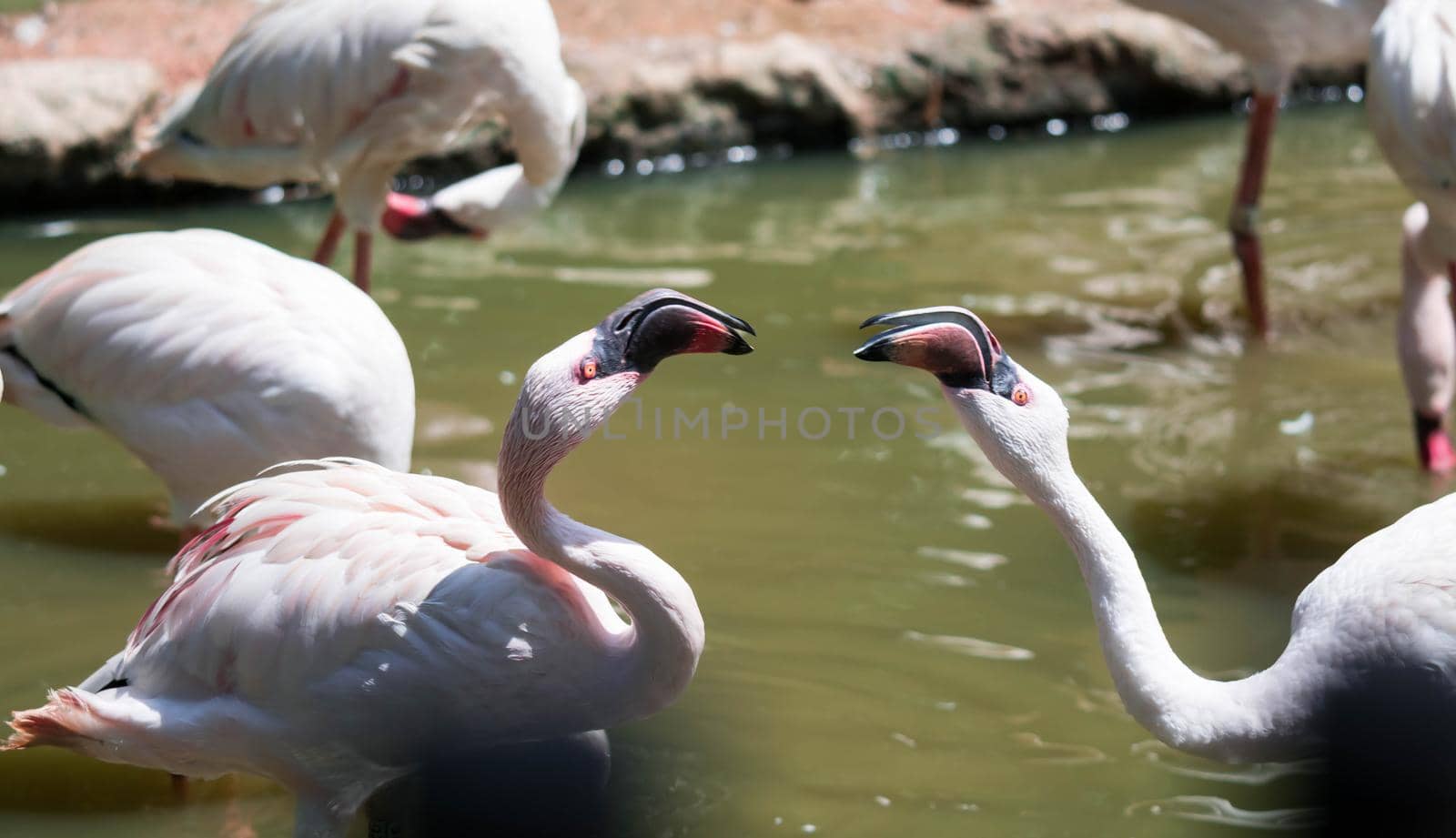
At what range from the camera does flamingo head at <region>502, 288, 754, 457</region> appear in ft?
7.34

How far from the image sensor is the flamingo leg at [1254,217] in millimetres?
4918

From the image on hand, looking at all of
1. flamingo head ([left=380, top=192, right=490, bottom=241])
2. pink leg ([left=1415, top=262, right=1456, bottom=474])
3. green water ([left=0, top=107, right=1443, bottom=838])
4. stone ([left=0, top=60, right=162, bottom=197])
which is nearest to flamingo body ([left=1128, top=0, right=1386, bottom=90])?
green water ([left=0, top=107, right=1443, bottom=838])

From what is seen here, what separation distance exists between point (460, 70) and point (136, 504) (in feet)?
4.46

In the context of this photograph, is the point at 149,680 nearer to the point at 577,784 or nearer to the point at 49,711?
the point at 49,711

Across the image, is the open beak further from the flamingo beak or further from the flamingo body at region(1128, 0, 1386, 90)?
the flamingo body at region(1128, 0, 1386, 90)

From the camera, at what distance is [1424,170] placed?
3711 mm

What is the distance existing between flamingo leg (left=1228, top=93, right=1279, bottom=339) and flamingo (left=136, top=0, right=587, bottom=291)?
2096 millimetres

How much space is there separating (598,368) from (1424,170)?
2.39 m

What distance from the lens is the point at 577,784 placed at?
8.24 feet

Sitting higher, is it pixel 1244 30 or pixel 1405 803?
pixel 1244 30

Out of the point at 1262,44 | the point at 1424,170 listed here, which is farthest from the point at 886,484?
the point at 1262,44

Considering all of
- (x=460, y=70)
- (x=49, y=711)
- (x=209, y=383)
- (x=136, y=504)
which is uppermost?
(x=460, y=70)

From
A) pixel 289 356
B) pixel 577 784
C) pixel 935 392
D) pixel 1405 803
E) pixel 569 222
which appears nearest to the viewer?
pixel 1405 803

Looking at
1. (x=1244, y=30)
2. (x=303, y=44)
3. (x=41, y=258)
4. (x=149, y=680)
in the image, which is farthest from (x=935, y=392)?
(x=41, y=258)
